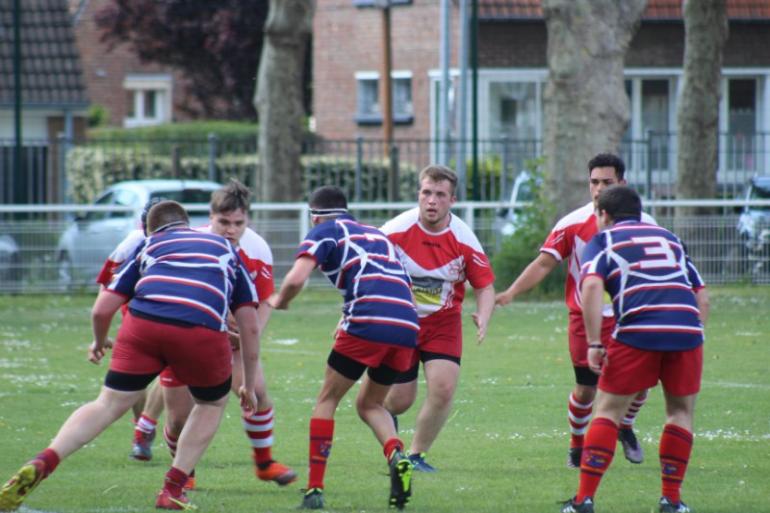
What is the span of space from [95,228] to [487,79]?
1551 cm

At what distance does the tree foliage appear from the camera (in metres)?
47.7

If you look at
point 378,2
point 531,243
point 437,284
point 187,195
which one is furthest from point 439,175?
point 378,2

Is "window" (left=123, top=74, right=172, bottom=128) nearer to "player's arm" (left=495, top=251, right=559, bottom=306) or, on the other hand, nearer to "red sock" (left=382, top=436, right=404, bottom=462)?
"player's arm" (left=495, top=251, right=559, bottom=306)

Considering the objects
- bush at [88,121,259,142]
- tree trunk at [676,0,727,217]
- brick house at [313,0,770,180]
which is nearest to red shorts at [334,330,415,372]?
tree trunk at [676,0,727,217]

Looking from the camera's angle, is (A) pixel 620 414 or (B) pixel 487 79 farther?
(B) pixel 487 79

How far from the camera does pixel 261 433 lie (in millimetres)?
9133

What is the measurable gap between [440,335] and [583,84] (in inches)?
550

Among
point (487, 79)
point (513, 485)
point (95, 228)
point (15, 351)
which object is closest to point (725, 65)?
point (487, 79)

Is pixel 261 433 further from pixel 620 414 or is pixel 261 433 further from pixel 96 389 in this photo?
pixel 96 389

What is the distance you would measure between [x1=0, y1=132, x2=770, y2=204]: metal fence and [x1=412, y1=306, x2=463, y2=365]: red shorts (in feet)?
53.3

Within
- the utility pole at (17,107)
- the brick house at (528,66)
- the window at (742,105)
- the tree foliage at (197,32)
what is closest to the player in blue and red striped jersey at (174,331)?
the utility pole at (17,107)

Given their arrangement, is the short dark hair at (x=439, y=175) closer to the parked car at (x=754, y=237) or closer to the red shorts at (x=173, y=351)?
the red shorts at (x=173, y=351)

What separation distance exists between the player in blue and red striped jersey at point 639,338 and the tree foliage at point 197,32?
132 ft

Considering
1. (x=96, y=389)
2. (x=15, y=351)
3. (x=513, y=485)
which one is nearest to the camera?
(x=513, y=485)
